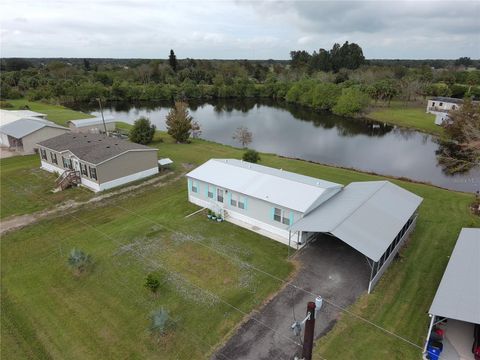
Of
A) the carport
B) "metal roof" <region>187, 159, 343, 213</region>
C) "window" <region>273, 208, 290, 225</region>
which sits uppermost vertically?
"metal roof" <region>187, 159, 343, 213</region>

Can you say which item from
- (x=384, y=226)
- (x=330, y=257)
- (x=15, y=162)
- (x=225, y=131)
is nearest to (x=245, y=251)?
(x=330, y=257)

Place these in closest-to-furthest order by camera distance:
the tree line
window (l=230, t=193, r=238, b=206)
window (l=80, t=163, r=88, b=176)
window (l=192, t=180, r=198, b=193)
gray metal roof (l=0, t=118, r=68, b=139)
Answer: window (l=230, t=193, r=238, b=206), window (l=192, t=180, r=198, b=193), window (l=80, t=163, r=88, b=176), gray metal roof (l=0, t=118, r=68, b=139), the tree line

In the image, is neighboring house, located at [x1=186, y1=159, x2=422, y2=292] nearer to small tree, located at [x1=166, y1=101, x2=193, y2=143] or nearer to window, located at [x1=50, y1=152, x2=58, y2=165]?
window, located at [x1=50, y1=152, x2=58, y2=165]

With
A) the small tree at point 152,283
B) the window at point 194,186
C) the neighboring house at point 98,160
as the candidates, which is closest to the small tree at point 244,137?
the neighboring house at point 98,160

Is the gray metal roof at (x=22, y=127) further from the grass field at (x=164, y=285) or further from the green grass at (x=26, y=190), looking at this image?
the grass field at (x=164, y=285)

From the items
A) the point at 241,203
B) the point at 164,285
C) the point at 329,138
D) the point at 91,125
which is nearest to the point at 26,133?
the point at 91,125

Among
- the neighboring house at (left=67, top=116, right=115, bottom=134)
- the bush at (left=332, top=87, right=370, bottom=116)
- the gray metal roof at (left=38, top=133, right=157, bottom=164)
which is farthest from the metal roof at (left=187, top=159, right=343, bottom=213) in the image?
the bush at (left=332, top=87, right=370, bottom=116)

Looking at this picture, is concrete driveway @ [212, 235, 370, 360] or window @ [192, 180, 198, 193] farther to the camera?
window @ [192, 180, 198, 193]
